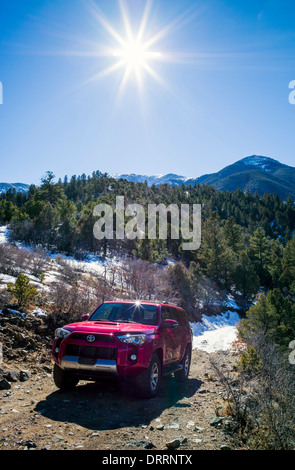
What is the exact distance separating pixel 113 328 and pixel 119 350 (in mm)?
506

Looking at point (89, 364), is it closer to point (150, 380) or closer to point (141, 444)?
point (150, 380)

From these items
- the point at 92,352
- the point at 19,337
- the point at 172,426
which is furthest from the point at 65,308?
the point at 172,426

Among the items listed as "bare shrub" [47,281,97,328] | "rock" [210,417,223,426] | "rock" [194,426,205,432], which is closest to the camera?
"rock" [194,426,205,432]

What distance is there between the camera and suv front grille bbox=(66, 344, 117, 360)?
5.29 m

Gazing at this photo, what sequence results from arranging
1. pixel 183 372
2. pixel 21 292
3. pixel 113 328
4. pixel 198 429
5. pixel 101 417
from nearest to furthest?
pixel 198 429 < pixel 101 417 < pixel 113 328 < pixel 183 372 < pixel 21 292

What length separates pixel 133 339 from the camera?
214 inches

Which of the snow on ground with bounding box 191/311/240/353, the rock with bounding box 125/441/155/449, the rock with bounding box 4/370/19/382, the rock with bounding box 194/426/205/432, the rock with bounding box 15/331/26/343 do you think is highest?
the rock with bounding box 125/441/155/449

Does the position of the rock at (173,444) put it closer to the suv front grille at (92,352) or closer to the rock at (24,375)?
the suv front grille at (92,352)

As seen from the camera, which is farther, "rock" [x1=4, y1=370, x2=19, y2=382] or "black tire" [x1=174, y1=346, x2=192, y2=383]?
"black tire" [x1=174, y1=346, x2=192, y2=383]

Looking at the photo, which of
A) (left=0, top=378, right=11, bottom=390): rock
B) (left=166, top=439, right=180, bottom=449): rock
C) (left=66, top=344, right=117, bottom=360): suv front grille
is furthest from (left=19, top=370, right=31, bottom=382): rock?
(left=166, top=439, right=180, bottom=449): rock

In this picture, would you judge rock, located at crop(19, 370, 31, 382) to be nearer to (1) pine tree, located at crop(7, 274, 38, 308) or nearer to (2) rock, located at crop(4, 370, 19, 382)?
(2) rock, located at crop(4, 370, 19, 382)

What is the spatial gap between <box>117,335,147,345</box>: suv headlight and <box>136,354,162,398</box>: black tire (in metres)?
0.52

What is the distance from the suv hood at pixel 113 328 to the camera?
5.55 metres

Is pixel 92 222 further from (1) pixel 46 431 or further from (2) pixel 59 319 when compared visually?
(1) pixel 46 431
